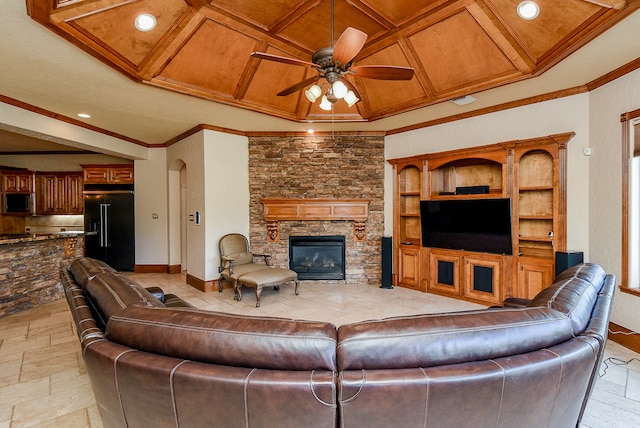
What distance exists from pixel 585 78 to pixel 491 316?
355cm

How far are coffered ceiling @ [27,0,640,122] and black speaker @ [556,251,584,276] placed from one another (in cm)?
197

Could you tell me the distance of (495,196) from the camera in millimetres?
4176

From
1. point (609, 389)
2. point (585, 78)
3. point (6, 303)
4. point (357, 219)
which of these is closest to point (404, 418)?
point (609, 389)

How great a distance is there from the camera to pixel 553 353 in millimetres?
1149

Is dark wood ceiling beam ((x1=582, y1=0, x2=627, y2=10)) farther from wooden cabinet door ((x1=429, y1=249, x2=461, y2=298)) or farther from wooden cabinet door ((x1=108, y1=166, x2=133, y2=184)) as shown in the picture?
wooden cabinet door ((x1=108, y1=166, x2=133, y2=184))

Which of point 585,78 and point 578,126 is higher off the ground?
point 585,78

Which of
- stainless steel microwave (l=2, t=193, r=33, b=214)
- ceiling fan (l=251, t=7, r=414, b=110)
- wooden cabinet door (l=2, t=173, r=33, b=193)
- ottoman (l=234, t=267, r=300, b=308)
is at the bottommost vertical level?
ottoman (l=234, t=267, r=300, b=308)

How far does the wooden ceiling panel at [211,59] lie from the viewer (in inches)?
120

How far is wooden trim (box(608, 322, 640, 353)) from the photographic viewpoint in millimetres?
2871

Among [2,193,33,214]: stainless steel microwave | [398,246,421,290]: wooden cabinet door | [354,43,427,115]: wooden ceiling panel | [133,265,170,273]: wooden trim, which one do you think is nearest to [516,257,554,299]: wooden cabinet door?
[398,246,421,290]: wooden cabinet door

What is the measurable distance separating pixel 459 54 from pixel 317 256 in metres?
3.73

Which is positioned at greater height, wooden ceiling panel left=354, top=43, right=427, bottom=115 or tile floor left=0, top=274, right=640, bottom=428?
wooden ceiling panel left=354, top=43, right=427, bottom=115

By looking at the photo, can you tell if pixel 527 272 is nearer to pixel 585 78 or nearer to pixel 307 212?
pixel 585 78

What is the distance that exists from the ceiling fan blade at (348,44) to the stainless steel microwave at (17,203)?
26.2 feet
